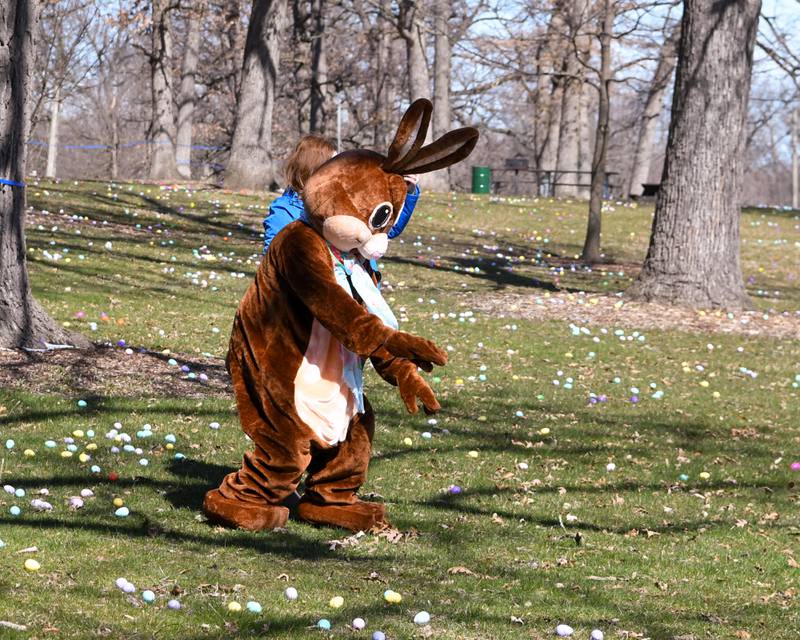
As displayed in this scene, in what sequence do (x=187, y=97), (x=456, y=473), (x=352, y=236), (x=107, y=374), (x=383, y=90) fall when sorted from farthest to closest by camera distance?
(x=383, y=90)
(x=187, y=97)
(x=107, y=374)
(x=456, y=473)
(x=352, y=236)

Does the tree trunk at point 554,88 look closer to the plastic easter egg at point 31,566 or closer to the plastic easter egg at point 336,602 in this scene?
the plastic easter egg at point 336,602

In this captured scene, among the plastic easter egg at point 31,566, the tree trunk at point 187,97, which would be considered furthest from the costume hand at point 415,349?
the tree trunk at point 187,97

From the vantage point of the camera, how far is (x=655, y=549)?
5688 mm

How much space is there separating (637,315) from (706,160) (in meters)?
2.29


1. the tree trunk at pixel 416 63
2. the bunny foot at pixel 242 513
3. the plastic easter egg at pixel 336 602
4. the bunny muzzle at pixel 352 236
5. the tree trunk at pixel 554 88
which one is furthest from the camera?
the tree trunk at pixel 554 88

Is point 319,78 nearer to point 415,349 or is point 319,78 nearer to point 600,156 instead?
point 600,156

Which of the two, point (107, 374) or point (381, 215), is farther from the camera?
point (107, 374)

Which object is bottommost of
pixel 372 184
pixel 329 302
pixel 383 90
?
pixel 329 302

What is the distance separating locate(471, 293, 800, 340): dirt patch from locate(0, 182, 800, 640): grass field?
51mm

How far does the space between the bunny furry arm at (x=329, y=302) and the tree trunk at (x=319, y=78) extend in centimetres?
2846

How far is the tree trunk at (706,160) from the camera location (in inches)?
553

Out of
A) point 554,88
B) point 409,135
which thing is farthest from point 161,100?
point 409,135

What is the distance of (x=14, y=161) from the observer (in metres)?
8.71

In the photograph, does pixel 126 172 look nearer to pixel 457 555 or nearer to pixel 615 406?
pixel 615 406
